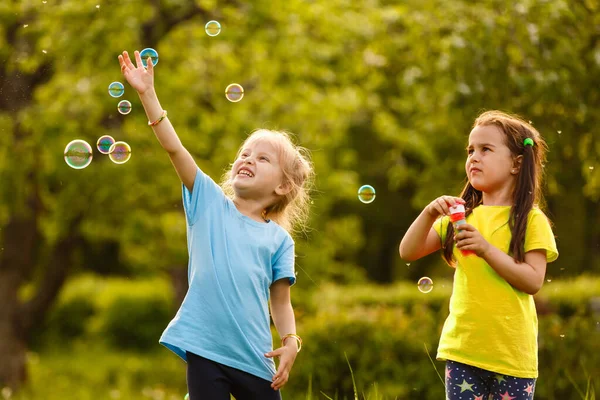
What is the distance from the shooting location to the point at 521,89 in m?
5.67

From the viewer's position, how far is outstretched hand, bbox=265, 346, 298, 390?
2748 millimetres

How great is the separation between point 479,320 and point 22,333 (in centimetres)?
840

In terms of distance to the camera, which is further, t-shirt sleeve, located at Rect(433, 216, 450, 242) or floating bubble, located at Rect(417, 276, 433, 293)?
floating bubble, located at Rect(417, 276, 433, 293)

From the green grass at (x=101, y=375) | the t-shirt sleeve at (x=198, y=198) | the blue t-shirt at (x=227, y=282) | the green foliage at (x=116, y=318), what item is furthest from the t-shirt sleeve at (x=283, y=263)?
the green foliage at (x=116, y=318)

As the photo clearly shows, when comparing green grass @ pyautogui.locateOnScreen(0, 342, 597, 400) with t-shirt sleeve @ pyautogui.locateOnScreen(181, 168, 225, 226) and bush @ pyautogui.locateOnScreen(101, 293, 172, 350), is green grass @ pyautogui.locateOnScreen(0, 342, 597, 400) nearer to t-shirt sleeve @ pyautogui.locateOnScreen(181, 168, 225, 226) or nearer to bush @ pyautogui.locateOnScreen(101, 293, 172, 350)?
bush @ pyautogui.locateOnScreen(101, 293, 172, 350)

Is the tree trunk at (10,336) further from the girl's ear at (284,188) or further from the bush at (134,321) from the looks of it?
the girl's ear at (284,188)

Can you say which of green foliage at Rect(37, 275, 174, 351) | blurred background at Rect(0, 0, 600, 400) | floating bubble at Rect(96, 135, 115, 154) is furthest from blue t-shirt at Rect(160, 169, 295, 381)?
green foliage at Rect(37, 275, 174, 351)

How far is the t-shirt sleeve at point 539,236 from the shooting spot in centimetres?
281

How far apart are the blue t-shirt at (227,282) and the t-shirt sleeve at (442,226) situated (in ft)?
1.73

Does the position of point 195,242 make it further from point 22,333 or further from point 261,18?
point 22,333

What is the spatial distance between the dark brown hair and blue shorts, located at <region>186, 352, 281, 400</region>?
0.79 metres

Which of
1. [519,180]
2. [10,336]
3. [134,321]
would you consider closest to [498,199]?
[519,180]

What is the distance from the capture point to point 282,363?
2771 mm

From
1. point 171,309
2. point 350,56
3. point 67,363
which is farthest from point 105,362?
point 350,56
